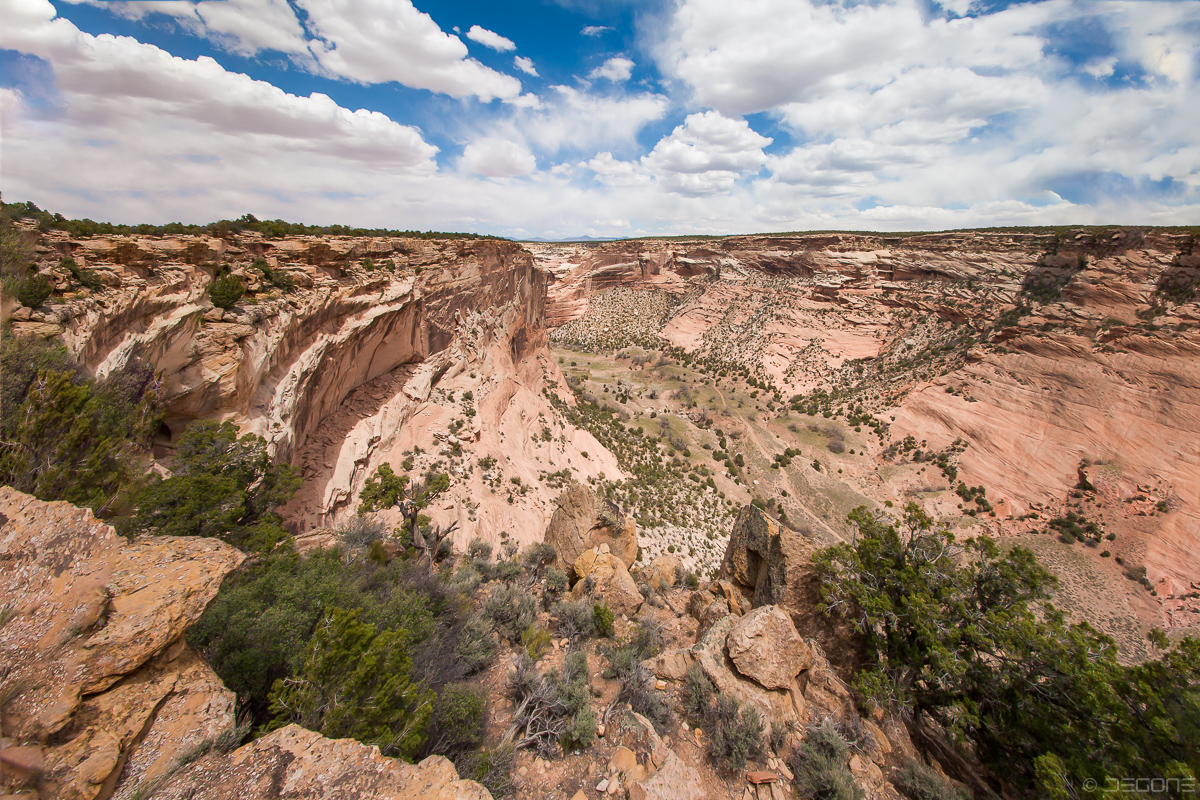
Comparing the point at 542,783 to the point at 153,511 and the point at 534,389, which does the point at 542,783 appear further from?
the point at 534,389

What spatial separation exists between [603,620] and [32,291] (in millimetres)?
12195

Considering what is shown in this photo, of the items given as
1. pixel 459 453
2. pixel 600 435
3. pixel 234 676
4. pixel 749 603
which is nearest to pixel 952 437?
pixel 600 435

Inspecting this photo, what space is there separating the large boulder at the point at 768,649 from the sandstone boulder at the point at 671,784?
6.22 feet

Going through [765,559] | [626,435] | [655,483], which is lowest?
[655,483]

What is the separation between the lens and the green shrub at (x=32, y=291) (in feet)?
22.4

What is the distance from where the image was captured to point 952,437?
2900 centimetres

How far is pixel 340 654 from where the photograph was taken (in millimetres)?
4102

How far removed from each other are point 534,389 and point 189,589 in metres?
21.8

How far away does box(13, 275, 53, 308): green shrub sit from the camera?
6840 millimetres

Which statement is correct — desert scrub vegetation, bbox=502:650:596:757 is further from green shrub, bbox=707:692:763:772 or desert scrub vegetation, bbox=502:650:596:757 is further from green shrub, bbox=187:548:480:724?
green shrub, bbox=707:692:763:772

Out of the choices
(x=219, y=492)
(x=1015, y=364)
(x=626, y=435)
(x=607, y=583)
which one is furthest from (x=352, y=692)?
(x=1015, y=364)

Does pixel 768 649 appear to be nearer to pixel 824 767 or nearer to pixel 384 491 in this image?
pixel 824 767

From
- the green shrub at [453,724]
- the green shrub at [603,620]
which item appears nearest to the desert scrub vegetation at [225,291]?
the green shrub at [453,724]

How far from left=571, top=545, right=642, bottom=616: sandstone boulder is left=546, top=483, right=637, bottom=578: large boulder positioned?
2.68ft
